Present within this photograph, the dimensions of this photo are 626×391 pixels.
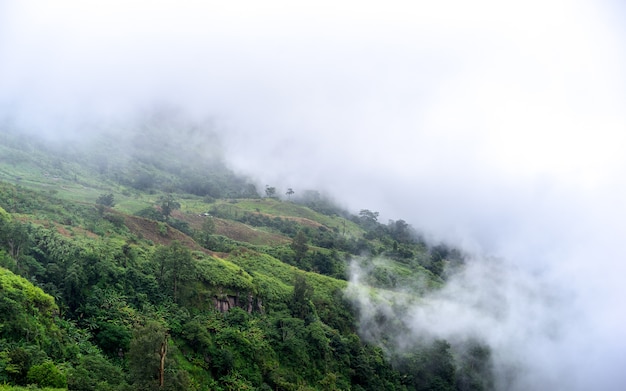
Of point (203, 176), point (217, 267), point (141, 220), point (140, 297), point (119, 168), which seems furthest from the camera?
point (203, 176)

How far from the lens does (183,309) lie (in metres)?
39.9

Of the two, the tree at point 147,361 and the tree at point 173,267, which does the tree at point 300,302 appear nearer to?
the tree at point 173,267

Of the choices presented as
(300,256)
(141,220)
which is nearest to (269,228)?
(300,256)

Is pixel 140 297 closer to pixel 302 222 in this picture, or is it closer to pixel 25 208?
pixel 25 208

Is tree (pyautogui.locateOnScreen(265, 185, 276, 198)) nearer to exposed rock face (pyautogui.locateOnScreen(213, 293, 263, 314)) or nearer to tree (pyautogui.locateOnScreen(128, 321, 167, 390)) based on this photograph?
exposed rock face (pyautogui.locateOnScreen(213, 293, 263, 314))

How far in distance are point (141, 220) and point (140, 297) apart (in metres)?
27.8

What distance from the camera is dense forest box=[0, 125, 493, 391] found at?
83.6ft

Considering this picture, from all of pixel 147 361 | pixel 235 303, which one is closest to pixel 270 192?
pixel 235 303

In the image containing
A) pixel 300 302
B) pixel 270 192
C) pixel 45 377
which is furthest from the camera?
pixel 270 192

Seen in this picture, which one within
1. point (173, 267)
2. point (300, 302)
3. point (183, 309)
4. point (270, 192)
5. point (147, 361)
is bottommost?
point (147, 361)

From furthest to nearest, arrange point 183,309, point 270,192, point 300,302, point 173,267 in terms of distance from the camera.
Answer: point 270,192 < point 300,302 < point 173,267 < point 183,309

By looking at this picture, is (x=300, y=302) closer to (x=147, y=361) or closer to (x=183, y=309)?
(x=183, y=309)

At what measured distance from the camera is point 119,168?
13488 centimetres

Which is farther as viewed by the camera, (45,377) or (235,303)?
(235,303)
